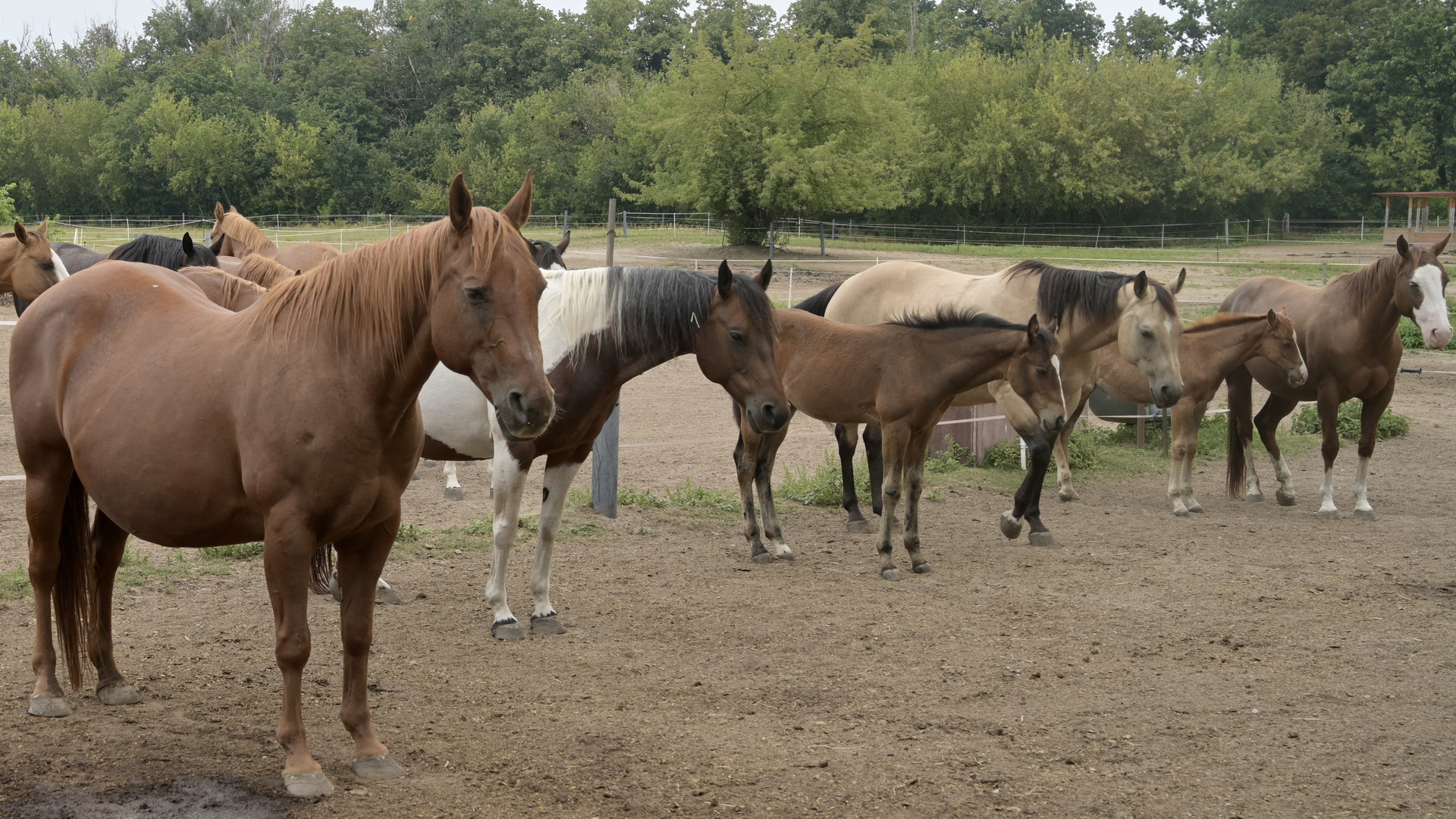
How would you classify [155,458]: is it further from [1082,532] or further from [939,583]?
[1082,532]

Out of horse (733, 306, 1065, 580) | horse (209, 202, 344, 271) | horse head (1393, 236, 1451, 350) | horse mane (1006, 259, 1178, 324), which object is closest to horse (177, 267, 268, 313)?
horse (733, 306, 1065, 580)

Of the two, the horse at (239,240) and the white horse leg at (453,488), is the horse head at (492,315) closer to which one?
the white horse leg at (453,488)

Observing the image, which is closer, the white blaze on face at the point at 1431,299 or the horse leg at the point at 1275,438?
the white blaze on face at the point at 1431,299

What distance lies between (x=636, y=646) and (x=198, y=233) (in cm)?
4050

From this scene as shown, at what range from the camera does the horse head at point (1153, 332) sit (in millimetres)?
7371

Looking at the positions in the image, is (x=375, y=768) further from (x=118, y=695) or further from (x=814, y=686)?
(x=814, y=686)

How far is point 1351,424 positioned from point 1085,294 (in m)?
5.83

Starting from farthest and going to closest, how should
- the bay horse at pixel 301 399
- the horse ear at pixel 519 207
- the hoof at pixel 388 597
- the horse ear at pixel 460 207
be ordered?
the hoof at pixel 388 597
the horse ear at pixel 519 207
the bay horse at pixel 301 399
the horse ear at pixel 460 207

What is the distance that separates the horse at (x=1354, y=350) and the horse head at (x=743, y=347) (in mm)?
5509

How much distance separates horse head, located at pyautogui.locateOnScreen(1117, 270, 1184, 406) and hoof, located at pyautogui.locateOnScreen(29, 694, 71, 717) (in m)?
6.49

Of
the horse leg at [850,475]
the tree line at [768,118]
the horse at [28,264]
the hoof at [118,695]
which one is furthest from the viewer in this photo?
the tree line at [768,118]

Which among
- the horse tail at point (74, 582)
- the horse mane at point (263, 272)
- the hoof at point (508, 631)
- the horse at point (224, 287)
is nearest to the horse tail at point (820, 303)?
the horse mane at point (263, 272)

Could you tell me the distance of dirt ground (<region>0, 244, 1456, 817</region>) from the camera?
128 inches

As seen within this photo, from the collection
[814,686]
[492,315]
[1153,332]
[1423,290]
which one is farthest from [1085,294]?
[492,315]
